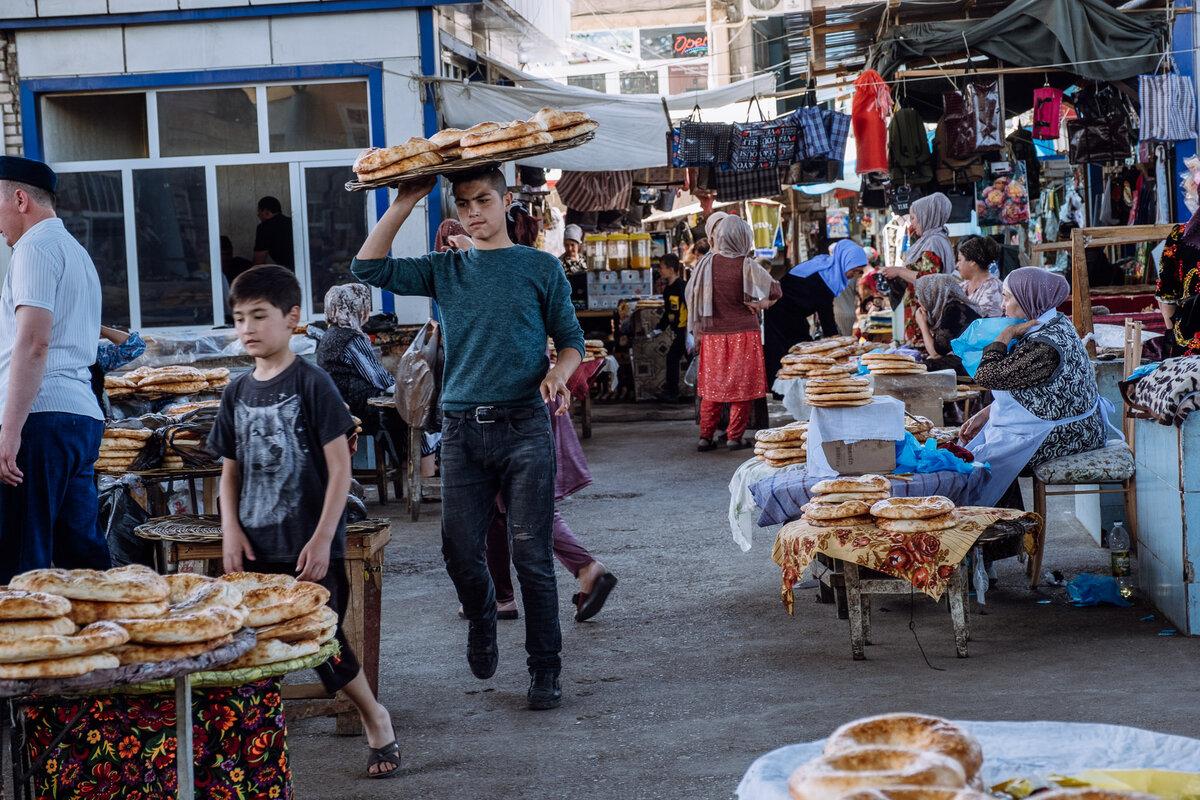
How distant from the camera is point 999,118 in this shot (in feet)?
44.3

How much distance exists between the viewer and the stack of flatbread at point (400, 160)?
17.0ft

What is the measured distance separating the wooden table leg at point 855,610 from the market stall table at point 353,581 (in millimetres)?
2124

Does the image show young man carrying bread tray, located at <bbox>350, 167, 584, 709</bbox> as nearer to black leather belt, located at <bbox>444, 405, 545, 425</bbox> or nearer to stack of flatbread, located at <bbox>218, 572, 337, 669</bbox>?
black leather belt, located at <bbox>444, 405, 545, 425</bbox>

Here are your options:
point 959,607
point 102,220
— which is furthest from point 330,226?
point 959,607

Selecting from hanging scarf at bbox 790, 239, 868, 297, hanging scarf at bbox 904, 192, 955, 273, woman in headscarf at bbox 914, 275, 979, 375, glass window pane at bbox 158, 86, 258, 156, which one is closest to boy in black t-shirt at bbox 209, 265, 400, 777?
woman in headscarf at bbox 914, 275, 979, 375

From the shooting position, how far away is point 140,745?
3711 mm

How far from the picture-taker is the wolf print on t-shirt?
14.5ft

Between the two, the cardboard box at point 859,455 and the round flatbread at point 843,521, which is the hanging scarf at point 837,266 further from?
the round flatbread at point 843,521

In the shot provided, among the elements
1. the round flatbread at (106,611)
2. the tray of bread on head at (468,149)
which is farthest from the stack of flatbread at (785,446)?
the round flatbread at (106,611)

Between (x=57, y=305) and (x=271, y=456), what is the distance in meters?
1.19

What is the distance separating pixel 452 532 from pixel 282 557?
98 cm

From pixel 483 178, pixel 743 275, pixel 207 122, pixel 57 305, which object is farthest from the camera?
pixel 207 122

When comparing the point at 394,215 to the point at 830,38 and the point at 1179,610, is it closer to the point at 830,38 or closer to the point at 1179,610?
the point at 1179,610

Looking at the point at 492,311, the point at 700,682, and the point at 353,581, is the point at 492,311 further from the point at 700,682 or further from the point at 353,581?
the point at 700,682
